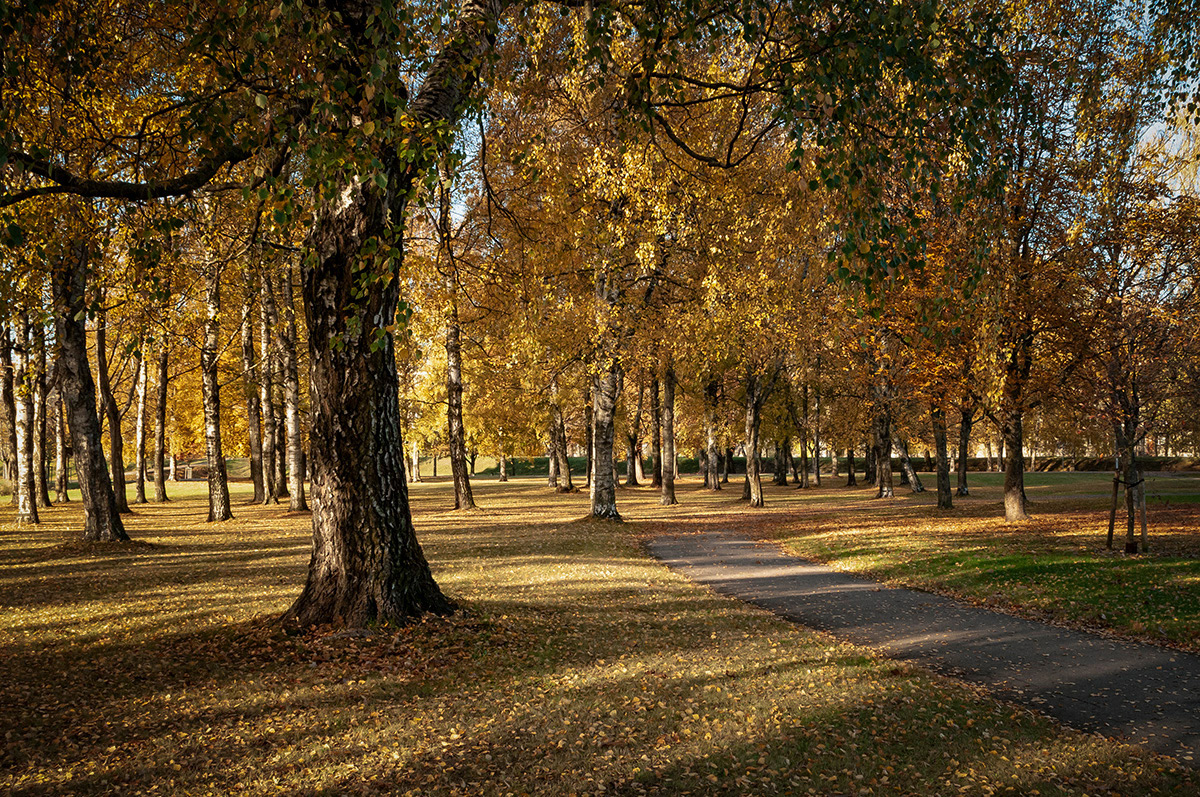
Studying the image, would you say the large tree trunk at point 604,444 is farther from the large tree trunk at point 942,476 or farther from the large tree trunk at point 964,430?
the large tree trunk at point 942,476

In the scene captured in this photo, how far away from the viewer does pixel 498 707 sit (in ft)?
18.9

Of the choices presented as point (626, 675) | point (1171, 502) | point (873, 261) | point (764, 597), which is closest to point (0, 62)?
point (873, 261)

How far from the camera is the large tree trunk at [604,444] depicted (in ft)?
70.1

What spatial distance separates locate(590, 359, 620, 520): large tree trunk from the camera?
70.1 feet

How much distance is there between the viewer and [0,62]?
333cm

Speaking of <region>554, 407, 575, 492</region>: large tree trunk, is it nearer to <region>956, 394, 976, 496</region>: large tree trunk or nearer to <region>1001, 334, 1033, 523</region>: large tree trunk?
<region>956, 394, 976, 496</region>: large tree trunk

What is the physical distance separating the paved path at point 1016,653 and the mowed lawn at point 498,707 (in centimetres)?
52

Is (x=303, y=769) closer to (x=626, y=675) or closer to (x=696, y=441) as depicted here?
(x=626, y=675)

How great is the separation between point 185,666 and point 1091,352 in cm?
1618

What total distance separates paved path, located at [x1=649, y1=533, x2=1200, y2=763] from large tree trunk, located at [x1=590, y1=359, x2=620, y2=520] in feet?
28.4

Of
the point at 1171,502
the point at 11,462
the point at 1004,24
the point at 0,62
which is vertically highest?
the point at 1004,24

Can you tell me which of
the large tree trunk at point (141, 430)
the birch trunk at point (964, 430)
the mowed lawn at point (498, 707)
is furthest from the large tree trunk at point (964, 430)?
the large tree trunk at point (141, 430)

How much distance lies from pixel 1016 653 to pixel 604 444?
14290 mm

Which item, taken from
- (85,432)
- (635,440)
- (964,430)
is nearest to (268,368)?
(85,432)
